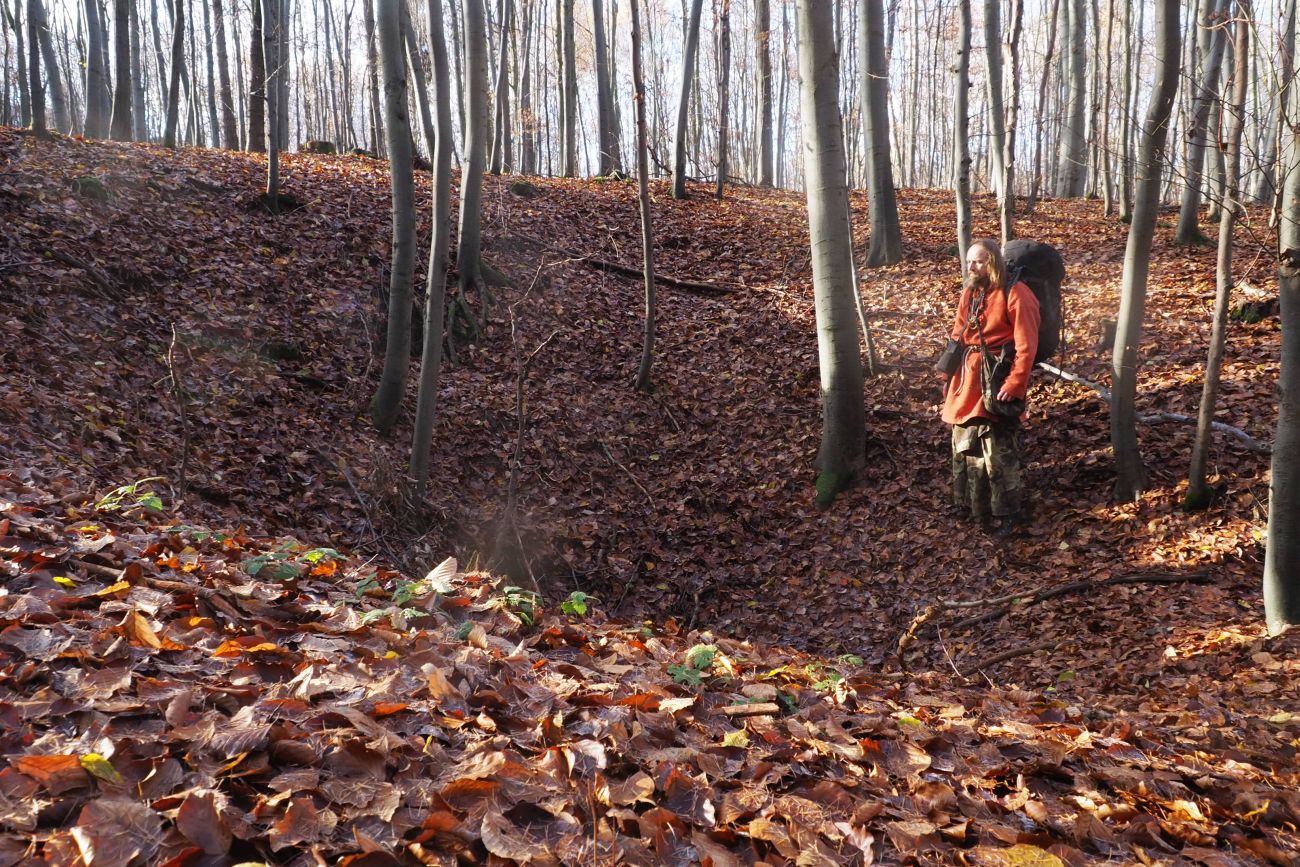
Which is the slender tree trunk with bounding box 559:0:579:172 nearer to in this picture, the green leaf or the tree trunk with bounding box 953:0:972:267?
the tree trunk with bounding box 953:0:972:267

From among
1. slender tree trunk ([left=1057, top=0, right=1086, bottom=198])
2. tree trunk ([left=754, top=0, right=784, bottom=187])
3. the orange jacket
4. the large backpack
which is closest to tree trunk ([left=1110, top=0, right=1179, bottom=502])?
the large backpack

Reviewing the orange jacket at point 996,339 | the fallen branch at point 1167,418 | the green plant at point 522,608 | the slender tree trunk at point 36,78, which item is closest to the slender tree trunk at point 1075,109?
the fallen branch at point 1167,418

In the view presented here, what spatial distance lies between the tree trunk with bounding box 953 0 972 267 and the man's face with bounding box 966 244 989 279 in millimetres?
2339

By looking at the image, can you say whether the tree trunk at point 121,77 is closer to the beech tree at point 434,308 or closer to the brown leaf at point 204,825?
the beech tree at point 434,308

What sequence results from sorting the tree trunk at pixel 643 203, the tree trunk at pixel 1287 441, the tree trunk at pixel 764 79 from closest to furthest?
the tree trunk at pixel 1287 441
the tree trunk at pixel 643 203
the tree trunk at pixel 764 79

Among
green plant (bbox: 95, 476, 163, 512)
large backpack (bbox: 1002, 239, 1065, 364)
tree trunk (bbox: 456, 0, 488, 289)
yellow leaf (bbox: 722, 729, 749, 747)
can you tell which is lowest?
yellow leaf (bbox: 722, 729, 749, 747)

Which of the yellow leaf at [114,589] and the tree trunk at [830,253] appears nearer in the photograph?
the yellow leaf at [114,589]

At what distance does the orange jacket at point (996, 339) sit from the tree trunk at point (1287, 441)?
153 centimetres

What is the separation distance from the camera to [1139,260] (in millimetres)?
5773

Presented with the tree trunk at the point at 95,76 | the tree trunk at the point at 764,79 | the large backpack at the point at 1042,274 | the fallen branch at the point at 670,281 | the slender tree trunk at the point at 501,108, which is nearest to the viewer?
the large backpack at the point at 1042,274

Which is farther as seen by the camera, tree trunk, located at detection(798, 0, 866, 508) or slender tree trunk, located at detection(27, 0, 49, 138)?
slender tree trunk, located at detection(27, 0, 49, 138)

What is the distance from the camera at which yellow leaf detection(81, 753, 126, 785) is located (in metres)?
1.80

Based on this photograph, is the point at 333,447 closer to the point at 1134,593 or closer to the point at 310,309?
the point at 310,309

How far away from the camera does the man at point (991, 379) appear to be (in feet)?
18.6
